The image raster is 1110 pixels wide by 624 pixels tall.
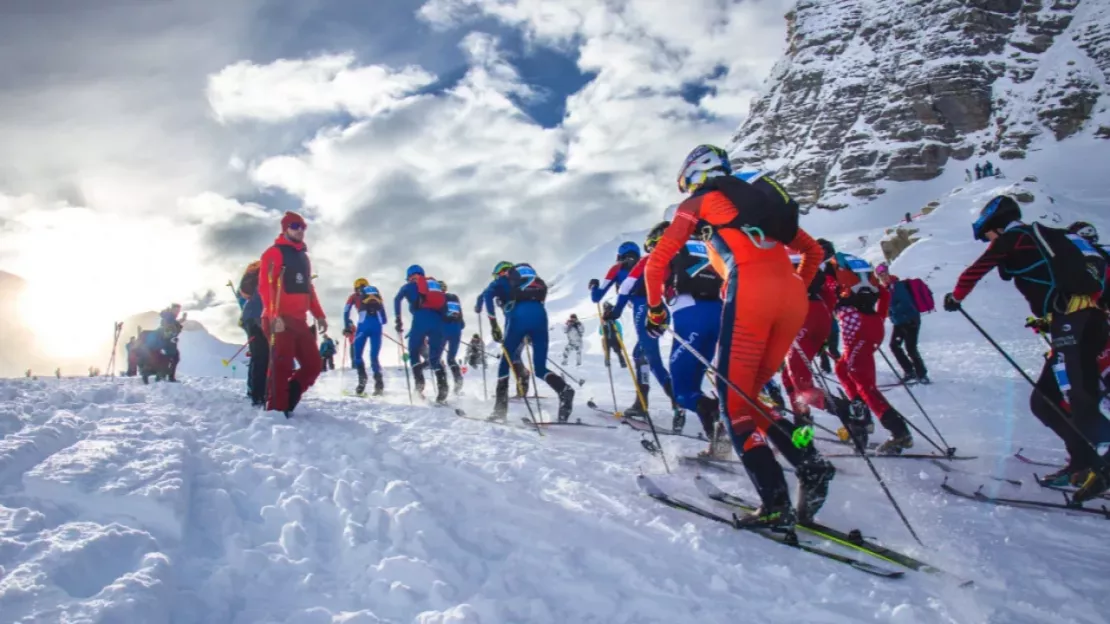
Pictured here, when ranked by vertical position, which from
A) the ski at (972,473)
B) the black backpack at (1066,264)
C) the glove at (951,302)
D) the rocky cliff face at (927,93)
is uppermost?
the rocky cliff face at (927,93)

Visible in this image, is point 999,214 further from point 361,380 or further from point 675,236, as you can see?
point 361,380

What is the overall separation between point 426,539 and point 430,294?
827cm

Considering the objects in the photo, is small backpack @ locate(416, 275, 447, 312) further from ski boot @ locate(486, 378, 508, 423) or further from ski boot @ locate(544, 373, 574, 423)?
ski boot @ locate(544, 373, 574, 423)

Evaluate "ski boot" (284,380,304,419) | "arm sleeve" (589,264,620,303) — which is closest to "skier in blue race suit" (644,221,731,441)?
"arm sleeve" (589,264,620,303)

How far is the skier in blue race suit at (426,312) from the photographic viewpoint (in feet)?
35.0

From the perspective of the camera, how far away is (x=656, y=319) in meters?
4.16

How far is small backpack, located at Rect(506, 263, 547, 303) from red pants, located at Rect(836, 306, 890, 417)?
3.71 m

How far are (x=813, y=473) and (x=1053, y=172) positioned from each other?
76463 millimetres

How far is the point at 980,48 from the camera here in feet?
279

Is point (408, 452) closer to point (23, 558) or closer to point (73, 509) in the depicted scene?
point (73, 509)

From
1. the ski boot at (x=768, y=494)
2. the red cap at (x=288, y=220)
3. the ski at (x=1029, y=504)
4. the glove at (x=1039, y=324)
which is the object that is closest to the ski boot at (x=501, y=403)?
the red cap at (x=288, y=220)

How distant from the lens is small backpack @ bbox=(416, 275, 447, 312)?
1076 cm

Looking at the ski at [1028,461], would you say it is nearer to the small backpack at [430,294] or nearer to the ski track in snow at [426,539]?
the ski track in snow at [426,539]

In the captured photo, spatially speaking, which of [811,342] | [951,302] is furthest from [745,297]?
[811,342]
